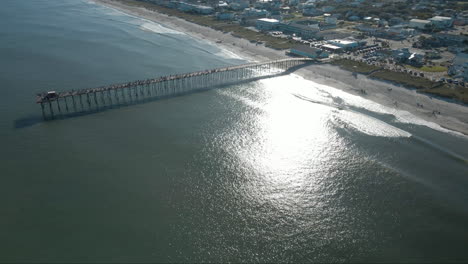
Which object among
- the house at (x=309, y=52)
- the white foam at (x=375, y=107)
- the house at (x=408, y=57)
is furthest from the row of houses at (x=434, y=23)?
the white foam at (x=375, y=107)

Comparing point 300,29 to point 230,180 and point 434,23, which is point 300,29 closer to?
point 434,23

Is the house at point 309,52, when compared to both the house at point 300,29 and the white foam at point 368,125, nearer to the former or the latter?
the house at point 300,29

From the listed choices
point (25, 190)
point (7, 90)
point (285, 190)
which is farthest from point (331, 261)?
point (7, 90)

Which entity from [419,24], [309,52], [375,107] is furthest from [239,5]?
[375,107]

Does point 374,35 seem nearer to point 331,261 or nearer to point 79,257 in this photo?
point 331,261

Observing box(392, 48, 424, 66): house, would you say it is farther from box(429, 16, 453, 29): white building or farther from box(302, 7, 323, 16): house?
box(302, 7, 323, 16): house

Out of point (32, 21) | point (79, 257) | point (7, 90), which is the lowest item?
point (79, 257)
